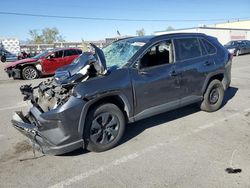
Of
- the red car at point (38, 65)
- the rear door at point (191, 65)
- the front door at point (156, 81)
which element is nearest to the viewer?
the front door at point (156, 81)

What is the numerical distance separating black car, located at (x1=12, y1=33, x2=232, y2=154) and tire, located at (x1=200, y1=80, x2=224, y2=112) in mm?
160

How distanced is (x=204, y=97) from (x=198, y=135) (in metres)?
1.35

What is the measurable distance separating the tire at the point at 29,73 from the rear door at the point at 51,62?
499mm

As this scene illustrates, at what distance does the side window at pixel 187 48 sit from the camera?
202 inches

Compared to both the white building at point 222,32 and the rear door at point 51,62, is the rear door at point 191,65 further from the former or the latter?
the white building at point 222,32

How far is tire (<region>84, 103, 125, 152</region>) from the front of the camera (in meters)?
3.98

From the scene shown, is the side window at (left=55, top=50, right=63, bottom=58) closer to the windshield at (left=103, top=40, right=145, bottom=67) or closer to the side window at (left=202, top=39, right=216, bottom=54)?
the windshield at (left=103, top=40, right=145, bottom=67)

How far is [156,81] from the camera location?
181 inches

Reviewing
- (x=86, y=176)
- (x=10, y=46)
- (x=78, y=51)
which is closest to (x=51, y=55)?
(x=78, y=51)

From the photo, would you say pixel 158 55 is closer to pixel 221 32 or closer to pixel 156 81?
pixel 156 81

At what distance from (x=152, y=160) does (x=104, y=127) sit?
3.01 feet

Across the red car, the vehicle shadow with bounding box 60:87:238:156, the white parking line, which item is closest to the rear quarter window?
the vehicle shadow with bounding box 60:87:238:156

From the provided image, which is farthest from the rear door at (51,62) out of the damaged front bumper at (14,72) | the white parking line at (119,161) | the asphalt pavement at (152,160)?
the white parking line at (119,161)

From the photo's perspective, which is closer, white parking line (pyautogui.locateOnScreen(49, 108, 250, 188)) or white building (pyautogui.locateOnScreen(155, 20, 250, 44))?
white parking line (pyautogui.locateOnScreen(49, 108, 250, 188))
